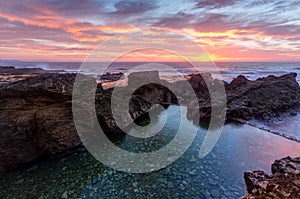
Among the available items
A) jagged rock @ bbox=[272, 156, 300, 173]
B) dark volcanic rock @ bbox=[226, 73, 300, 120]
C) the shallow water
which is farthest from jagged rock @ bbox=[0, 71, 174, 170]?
the shallow water

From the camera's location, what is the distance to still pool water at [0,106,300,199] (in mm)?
5547

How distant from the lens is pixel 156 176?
20.7 feet

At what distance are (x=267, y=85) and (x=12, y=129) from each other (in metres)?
15.4

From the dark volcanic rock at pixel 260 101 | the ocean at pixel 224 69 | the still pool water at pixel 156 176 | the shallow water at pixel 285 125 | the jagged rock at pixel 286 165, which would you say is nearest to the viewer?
the jagged rock at pixel 286 165

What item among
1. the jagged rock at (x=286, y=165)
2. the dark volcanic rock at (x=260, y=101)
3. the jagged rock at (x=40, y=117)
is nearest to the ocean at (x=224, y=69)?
the dark volcanic rock at (x=260, y=101)

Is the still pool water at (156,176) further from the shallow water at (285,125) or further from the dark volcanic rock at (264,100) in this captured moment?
the dark volcanic rock at (264,100)

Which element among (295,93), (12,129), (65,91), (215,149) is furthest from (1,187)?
(295,93)

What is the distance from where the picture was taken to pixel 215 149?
796 cm

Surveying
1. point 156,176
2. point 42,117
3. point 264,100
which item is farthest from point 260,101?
point 42,117

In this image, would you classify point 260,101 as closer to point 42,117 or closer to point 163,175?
point 163,175

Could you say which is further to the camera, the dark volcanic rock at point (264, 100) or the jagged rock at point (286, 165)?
the dark volcanic rock at point (264, 100)

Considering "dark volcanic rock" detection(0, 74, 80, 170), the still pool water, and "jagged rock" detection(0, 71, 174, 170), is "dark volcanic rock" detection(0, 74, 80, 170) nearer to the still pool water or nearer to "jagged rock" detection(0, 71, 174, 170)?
"jagged rock" detection(0, 71, 174, 170)

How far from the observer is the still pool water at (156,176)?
5.55m

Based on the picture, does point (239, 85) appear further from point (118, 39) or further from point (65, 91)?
point (65, 91)
